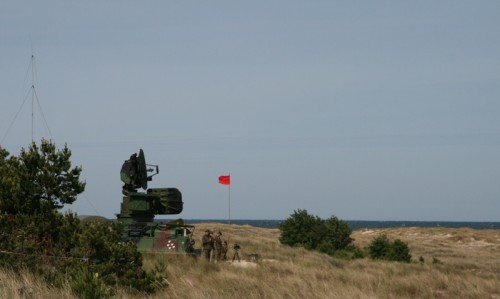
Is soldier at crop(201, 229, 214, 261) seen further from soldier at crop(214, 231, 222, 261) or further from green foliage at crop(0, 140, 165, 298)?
green foliage at crop(0, 140, 165, 298)

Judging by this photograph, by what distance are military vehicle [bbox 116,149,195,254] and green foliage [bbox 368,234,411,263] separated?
13977 millimetres

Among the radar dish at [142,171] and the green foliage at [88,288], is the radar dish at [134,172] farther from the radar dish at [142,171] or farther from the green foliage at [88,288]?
the green foliage at [88,288]

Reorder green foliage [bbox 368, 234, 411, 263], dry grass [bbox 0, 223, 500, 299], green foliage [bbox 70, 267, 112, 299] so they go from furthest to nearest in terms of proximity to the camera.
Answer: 1. green foliage [bbox 368, 234, 411, 263]
2. dry grass [bbox 0, 223, 500, 299]
3. green foliage [bbox 70, 267, 112, 299]

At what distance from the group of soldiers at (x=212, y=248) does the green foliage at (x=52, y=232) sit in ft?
36.1

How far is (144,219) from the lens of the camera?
25.4m

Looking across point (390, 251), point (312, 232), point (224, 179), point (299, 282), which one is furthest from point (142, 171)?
point (224, 179)

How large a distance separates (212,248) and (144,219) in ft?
8.95

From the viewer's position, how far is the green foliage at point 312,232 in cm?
4075

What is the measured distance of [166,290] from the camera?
41.8 ft

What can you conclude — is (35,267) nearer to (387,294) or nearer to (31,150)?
(31,150)

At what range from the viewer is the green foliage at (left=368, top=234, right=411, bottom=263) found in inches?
1388

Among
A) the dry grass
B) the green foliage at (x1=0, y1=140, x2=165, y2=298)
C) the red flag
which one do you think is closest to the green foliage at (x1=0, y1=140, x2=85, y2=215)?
the green foliage at (x1=0, y1=140, x2=165, y2=298)

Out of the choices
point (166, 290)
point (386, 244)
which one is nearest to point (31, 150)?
point (166, 290)

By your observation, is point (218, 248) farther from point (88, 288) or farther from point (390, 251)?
point (88, 288)
